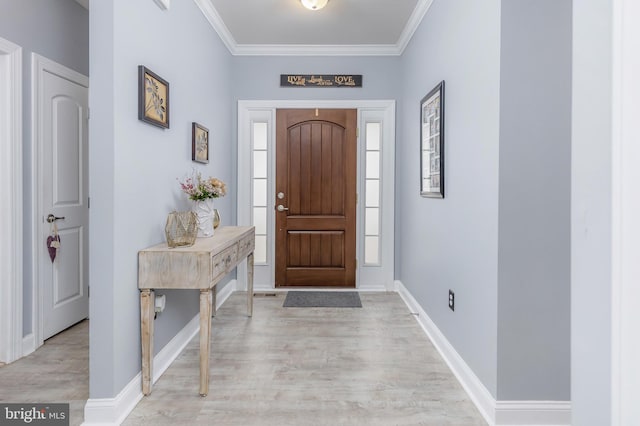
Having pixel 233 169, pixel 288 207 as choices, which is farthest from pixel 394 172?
pixel 233 169

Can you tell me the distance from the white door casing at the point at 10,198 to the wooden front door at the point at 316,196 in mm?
2366

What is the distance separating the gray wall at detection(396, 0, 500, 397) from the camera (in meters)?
1.93

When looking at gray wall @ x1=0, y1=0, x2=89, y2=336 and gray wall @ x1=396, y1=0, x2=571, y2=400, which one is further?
gray wall @ x1=0, y1=0, x2=89, y2=336

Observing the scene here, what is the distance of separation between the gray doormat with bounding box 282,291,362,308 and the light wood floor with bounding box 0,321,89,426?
5.80ft

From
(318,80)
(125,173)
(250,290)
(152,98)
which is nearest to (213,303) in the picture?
(250,290)

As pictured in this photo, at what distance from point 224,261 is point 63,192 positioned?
4.98 ft

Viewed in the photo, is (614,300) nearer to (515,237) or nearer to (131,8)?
(515,237)

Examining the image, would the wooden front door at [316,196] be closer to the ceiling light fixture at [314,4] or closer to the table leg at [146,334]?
the ceiling light fixture at [314,4]

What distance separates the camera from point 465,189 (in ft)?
7.51

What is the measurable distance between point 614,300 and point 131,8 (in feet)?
7.56

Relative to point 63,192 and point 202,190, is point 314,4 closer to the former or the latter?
point 202,190

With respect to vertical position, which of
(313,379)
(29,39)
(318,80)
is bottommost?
(313,379)

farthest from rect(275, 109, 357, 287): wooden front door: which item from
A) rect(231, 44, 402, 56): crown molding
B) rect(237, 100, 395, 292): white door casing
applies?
rect(231, 44, 402, 56): crown molding

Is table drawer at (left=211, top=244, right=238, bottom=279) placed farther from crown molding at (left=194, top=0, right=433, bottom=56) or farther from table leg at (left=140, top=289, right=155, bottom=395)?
crown molding at (left=194, top=0, right=433, bottom=56)
